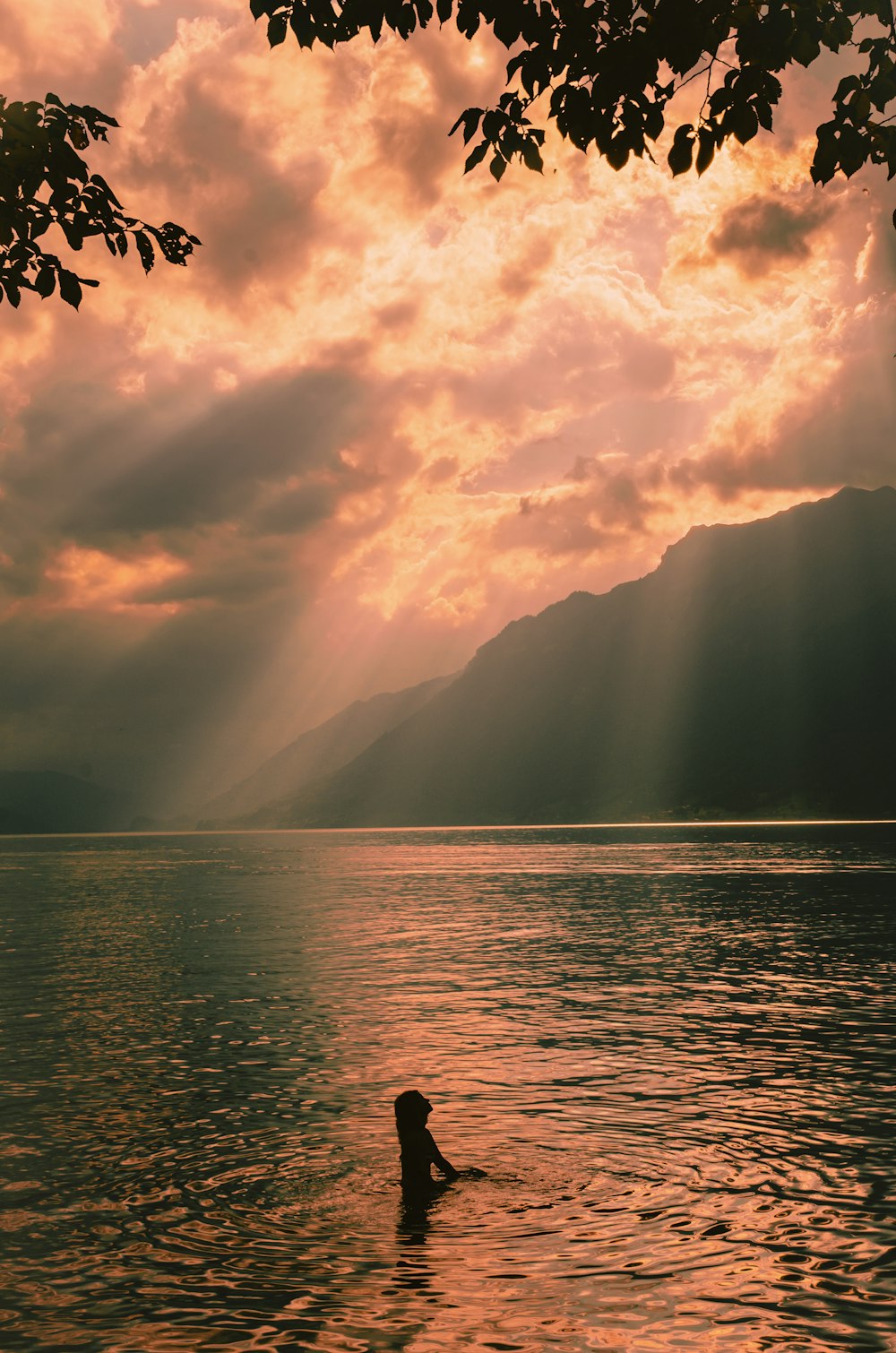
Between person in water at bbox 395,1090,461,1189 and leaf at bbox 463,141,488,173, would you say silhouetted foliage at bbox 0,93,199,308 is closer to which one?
leaf at bbox 463,141,488,173

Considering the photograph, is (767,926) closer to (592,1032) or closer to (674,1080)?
(592,1032)

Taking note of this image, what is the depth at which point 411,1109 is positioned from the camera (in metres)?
18.1

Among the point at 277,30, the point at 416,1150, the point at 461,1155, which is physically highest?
the point at 277,30

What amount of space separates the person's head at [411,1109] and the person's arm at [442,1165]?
42 cm

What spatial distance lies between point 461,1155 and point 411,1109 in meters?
4.12

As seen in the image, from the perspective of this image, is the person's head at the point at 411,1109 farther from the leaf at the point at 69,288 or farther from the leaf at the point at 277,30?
the leaf at the point at 277,30

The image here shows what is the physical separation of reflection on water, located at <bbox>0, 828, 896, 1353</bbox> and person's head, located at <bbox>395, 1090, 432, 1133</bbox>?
1313mm

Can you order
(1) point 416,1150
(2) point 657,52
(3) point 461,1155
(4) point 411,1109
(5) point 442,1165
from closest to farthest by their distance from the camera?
(2) point 657,52, (4) point 411,1109, (1) point 416,1150, (5) point 442,1165, (3) point 461,1155

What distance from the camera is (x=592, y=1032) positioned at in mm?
36031

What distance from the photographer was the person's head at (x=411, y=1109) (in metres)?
18.0

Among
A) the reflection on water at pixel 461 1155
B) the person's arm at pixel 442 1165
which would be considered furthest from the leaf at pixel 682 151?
the person's arm at pixel 442 1165

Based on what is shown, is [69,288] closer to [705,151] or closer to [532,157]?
[532,157]

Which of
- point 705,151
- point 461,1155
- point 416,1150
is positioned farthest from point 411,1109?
point 705,151

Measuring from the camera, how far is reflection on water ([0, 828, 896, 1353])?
13.9 metres
